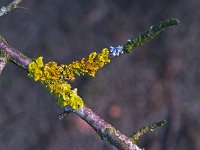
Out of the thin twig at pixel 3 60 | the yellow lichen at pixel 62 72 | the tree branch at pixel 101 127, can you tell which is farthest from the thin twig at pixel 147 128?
the thin twig at pixel 3 60

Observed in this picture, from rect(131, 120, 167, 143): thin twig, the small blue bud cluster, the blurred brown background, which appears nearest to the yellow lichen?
the small blue bud cluster

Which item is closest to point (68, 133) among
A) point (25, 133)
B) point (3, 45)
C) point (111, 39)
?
point (25, 133)

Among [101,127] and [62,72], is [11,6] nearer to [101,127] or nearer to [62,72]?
[62,72]

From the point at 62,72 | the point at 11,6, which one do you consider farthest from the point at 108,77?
the point at 62,72

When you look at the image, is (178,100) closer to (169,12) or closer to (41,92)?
(169,12)

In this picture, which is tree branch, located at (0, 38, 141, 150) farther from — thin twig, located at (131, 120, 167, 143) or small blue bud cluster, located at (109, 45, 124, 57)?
small blue bud cluster, located at (109, 45, 124, 57)
